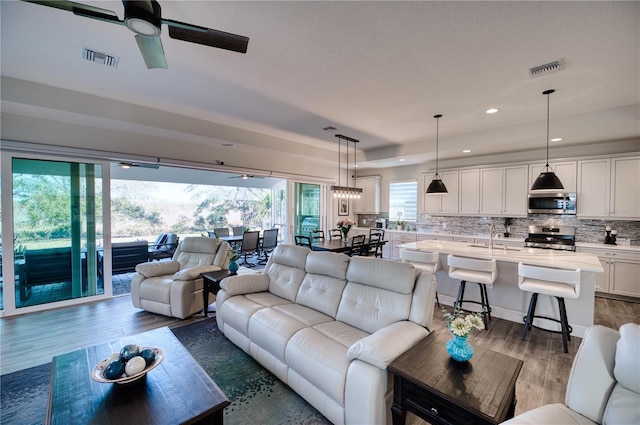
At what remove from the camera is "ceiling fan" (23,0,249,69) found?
150cm

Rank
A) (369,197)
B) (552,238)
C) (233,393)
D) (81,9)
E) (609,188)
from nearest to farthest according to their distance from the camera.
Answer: (81,9), (233,393), (609,188), (552,238), (369,197)

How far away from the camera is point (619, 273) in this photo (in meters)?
4.38

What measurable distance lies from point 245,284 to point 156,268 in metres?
1.77

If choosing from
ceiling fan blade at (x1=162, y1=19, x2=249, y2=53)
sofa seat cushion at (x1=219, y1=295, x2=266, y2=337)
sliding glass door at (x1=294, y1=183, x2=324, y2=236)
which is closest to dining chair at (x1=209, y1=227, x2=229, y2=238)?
sliding glass door at (x1=294, y1=183, x2=324, y2=236)

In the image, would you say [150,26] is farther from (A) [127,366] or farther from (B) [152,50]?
(A) [127,366]

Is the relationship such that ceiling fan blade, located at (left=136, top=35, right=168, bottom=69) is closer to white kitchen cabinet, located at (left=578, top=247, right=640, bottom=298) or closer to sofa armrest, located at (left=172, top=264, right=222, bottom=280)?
sofa armrest, located at (left=172, top=264, right=222, bottom=280)

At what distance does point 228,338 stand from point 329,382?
1.75 m

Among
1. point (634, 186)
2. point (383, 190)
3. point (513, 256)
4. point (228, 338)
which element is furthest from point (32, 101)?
point (634, 186)

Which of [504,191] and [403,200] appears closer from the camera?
[504,191]

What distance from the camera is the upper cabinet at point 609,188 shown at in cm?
442

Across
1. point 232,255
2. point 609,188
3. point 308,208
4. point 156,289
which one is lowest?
point 156,289

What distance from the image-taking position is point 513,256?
3445mm

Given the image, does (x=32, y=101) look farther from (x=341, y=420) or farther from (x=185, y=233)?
(x=185, y=233)

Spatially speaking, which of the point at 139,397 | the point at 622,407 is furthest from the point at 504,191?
the point at 139,397
